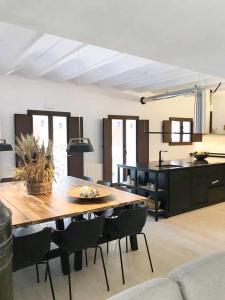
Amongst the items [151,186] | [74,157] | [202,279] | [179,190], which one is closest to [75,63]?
[74,157]

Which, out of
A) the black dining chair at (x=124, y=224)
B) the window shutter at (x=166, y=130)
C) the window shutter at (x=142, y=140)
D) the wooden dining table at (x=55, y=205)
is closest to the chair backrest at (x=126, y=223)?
the black dining chair at (x=124, y=224)

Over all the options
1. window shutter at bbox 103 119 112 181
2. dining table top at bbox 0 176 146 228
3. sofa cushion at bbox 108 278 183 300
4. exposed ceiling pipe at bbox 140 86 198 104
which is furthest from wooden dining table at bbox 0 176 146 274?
exposed ceiling pipe at bbox 140 86 198 104

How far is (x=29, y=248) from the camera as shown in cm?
221

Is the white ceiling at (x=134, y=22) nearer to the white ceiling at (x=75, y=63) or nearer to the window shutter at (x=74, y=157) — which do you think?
the white ceiling at (x=75, y=63)

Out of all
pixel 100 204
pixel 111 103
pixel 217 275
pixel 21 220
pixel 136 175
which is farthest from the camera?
pixel 111 103

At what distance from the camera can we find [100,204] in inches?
115

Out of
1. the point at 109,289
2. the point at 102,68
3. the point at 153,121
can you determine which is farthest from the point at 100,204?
the point at 153,121

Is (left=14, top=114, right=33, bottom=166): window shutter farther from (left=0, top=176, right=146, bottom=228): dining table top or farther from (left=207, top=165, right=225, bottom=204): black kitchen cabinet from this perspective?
(left=207, top=165, right=225, bottom=204): black kitchen cabinet

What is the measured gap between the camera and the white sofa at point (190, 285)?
1.33 metres

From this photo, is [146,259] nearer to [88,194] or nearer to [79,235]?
[88,194]

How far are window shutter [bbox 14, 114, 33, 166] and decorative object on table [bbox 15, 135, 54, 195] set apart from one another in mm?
2502

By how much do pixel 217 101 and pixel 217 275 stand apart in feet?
27.0

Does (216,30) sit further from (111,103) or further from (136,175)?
(111,103)

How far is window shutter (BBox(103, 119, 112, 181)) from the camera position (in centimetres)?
689
